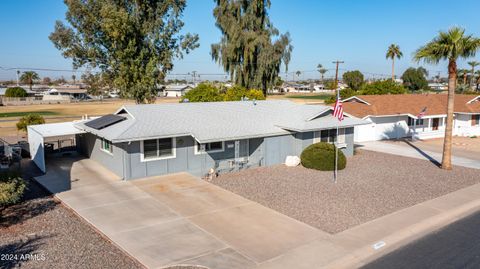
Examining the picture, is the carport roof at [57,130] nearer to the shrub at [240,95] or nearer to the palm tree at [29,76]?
the shrub at [240,95]

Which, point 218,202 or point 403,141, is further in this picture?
point 403,141

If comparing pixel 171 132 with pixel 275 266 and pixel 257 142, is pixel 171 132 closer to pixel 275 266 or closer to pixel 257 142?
pixel 257 142

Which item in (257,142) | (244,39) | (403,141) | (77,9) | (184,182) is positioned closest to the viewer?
(184,182)

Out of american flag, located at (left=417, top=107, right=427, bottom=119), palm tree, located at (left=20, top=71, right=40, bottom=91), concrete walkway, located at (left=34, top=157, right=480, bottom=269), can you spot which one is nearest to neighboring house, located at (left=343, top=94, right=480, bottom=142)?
american flag, located at (left=417, top=107, right=427, bottom=119)

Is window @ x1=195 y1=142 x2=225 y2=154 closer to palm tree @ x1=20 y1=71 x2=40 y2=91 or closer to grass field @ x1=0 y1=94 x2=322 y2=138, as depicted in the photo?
grass field @ x1=0 y1=94 x2=322 y2=138

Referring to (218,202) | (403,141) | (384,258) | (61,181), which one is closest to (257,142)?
(218,202)

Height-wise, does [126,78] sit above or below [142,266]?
above
